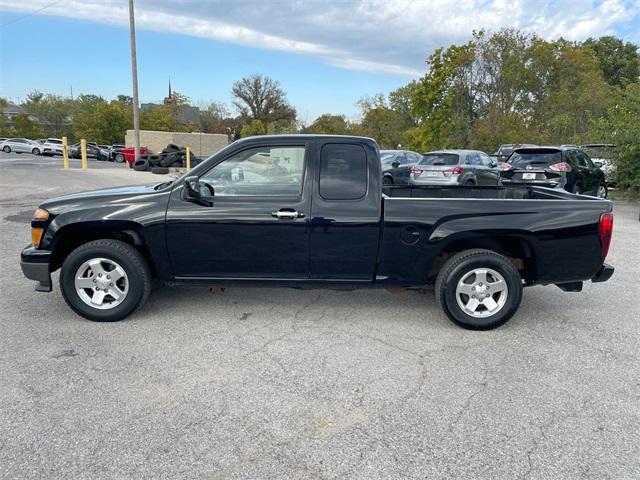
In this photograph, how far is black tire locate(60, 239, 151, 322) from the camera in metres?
4.25

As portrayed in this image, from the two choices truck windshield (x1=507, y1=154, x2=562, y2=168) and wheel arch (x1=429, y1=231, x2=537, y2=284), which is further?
truck windshield (x1=507, y1=154, x2=562, y2=168)

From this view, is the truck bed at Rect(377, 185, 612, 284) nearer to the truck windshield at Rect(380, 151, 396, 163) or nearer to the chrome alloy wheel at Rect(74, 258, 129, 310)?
the chrome alloy wheel at Rect(74, 258, 129, 310)

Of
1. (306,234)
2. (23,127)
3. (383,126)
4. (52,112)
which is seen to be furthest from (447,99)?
(52,112)

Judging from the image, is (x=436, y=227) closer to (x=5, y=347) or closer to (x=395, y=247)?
(x=395, y=247)

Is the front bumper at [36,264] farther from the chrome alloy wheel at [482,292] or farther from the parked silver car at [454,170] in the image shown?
the parked silver car at [454,170]

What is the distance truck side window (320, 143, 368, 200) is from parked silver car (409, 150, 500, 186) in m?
9.63

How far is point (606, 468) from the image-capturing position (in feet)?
8.32

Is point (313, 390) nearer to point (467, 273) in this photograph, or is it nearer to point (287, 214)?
point (287, 214)

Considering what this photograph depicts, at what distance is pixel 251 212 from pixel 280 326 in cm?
110

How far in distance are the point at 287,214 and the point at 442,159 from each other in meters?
11.0

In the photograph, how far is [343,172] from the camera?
169 inches

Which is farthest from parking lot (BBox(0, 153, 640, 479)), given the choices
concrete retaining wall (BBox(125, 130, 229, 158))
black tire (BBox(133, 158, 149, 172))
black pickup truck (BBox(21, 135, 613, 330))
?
concrete retaining wall (BBox(125, 130, 229, 158))

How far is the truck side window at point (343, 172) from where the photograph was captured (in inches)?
168

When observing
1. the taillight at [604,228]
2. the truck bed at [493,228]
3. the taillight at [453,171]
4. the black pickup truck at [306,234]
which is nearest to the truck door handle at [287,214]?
the black pickup truck at [306,234]
